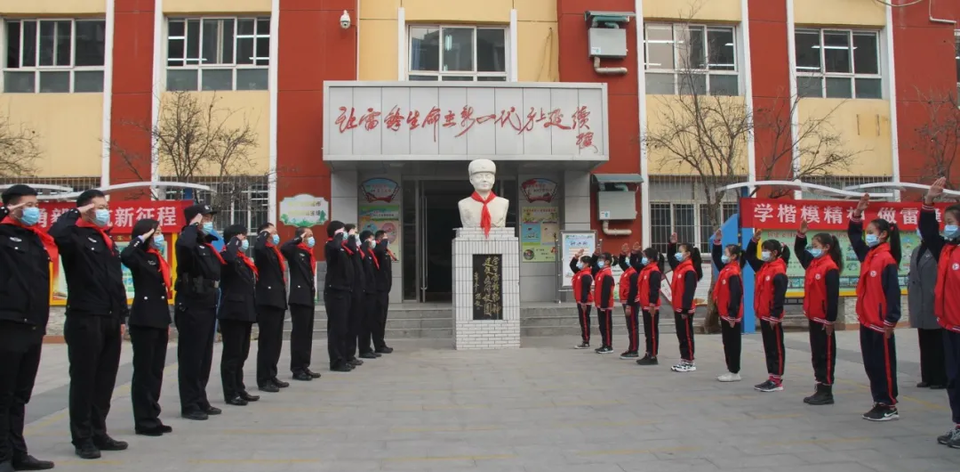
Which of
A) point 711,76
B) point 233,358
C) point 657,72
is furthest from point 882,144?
point 233,358

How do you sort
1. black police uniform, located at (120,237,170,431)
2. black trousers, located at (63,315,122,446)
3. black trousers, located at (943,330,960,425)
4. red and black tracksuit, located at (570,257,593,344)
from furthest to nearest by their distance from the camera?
1. red and black tracksuit, located at (570,257,593,344)
2. black police uniform, located at (120,237,170,431)
3. black trousers, located at (943,330,960,425)
4. black trousers, located at (63,315,122,446)

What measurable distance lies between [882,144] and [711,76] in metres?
4.52

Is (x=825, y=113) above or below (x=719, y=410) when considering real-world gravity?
above

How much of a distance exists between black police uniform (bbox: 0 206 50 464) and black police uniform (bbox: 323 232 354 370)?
4658 mm

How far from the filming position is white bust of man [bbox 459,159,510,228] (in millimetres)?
12109

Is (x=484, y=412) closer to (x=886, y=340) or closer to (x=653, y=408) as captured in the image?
(x=653, y=408)

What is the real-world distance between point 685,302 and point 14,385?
7203 mm

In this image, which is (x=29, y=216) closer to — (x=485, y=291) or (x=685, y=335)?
(x=685, y=335)

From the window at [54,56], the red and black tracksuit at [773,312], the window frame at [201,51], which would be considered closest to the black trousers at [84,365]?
the red and black tracksuit at [773,312]

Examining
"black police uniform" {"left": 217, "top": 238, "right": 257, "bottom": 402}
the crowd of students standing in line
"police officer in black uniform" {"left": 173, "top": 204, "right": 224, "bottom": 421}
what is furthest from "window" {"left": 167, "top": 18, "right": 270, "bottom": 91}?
"police officer in black uniform" {"left": 173, "top": 204, "right": 224, "bottom": 421}

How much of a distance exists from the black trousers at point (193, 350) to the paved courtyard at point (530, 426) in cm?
22

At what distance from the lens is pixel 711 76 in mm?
18109

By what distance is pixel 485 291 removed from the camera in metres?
12.0

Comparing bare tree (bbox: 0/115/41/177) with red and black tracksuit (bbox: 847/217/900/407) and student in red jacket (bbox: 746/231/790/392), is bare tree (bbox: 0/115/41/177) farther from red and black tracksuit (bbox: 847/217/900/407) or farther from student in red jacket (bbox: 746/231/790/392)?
red and black tracksuit (bbox: 847/217/900/407)
